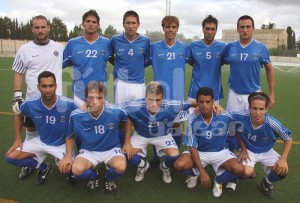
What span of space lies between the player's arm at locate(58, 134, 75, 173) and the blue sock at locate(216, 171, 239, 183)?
1625 millimetres

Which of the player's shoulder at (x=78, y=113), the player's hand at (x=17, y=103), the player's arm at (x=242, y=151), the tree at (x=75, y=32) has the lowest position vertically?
the player's arm at (x=242, y=151)

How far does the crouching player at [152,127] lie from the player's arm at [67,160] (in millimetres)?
607

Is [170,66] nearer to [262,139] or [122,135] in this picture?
[122,135]

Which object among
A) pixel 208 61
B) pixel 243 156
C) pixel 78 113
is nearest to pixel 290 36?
pixel 208 61

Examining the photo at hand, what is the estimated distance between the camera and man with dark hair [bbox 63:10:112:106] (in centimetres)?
394


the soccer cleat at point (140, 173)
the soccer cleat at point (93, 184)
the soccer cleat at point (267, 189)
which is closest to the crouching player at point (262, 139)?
the soccer cleat at point (267, 189)

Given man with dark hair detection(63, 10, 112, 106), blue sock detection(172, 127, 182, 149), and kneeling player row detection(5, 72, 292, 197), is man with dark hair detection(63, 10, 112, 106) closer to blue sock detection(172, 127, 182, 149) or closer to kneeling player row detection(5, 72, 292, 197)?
kneeling player row detection(5, 72, 292, 197)

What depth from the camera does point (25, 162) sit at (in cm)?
336

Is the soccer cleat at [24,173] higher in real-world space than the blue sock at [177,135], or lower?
lower

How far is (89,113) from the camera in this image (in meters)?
3.28

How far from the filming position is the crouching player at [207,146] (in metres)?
3.29

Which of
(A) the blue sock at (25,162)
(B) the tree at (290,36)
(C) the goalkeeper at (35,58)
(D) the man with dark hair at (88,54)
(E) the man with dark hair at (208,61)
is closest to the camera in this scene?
(A) the blue sock at (25,162)

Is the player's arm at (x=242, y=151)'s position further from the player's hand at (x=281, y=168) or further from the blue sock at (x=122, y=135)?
the blue sock at (x=122, y=135)

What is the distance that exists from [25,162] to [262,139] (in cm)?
269
